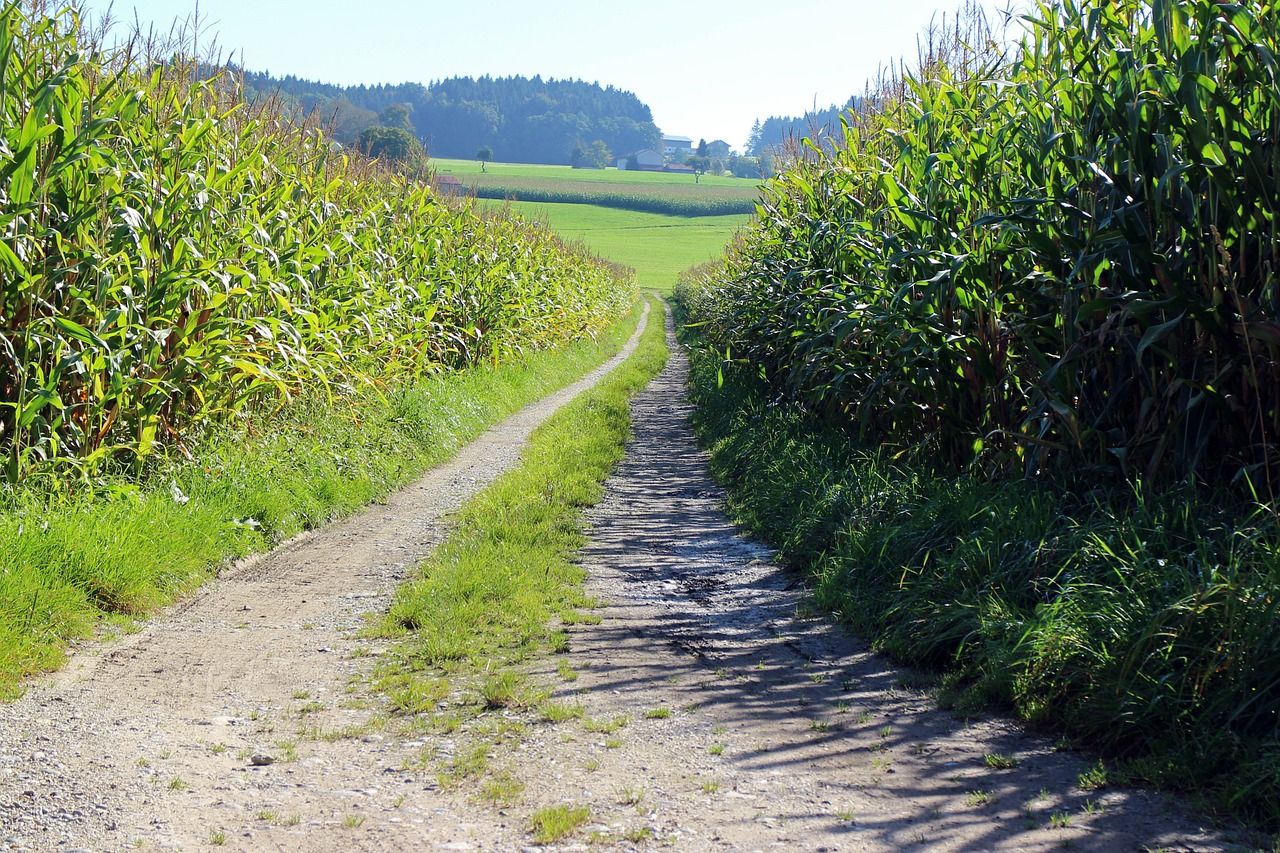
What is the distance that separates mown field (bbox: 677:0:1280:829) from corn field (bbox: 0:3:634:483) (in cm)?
408

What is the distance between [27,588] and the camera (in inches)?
179

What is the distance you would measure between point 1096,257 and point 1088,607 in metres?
1.64

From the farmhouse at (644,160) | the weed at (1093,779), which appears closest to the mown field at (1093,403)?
the weed at (1093,779)

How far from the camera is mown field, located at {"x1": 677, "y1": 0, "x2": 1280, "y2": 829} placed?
3.58 metres

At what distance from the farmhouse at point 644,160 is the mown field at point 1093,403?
6180 inches

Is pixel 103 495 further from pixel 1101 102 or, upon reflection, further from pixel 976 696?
pixel 1101 102

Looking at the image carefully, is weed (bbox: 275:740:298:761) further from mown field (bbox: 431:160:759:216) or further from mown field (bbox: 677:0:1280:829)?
mown field (bbox: 431:160:759:216)

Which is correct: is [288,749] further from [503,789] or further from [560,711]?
[560,711]

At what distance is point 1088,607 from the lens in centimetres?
402

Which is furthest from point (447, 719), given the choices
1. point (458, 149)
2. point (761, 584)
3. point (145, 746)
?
point (458, 149)

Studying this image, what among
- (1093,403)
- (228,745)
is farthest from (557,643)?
(1093,403)

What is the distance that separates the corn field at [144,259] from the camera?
5562mm

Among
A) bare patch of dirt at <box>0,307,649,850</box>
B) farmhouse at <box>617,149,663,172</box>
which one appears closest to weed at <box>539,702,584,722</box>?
bare patch of dirt at <box>0,307,649,850</box>

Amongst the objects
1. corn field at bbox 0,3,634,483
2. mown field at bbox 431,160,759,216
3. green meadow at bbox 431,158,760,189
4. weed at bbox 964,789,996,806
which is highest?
green meadow at bbox 431,158,760,189
